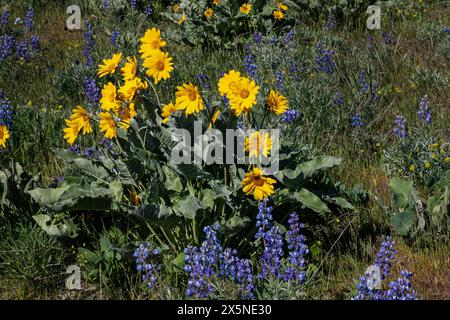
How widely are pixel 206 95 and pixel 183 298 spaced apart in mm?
2006

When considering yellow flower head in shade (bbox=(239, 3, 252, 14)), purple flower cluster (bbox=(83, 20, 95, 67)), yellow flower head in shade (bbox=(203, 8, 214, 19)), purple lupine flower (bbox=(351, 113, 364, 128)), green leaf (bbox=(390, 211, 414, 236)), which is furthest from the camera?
yellow flower head in shade (bbox=(203, 8, 214, 19))

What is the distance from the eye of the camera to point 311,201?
3.10 metres

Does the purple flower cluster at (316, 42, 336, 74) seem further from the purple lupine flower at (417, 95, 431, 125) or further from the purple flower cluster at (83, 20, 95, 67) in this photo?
the purple flower cluster at (83, 20, 95, 67)

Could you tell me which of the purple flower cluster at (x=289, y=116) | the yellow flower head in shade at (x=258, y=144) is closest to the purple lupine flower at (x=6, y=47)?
the purple flower cluster at (x=289, y=116)

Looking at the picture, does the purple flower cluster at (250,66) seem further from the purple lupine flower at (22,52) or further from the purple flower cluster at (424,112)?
the purple lupine flower at (22,52)

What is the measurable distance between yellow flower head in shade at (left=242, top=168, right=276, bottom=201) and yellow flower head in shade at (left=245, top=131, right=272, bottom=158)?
11 centimetres

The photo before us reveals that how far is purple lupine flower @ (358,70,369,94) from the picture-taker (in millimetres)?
4590

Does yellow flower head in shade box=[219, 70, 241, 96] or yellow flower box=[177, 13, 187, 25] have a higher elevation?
yellow flower box=[177, 13, 187, 25]

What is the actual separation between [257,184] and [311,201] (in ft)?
1.06

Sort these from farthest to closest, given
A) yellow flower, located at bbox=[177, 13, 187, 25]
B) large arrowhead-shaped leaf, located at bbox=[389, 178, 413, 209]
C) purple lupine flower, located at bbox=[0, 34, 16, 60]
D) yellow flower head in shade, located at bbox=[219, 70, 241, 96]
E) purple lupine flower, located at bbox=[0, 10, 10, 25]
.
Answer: purple lupine flower, located at bbox=[0, 10, 10, 25] → yellow flower, located at bbox=[177, 13, 187, 25] → purple lupine flower, located at bbox=[0, 34, 16, 60] → large arrowhead-shaped leaf, located at bbox=[389, 178, 413, 209] → yellow flower head in shade, located at bbox=[219, 70, 241, 96]

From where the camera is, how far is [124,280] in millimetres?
3143

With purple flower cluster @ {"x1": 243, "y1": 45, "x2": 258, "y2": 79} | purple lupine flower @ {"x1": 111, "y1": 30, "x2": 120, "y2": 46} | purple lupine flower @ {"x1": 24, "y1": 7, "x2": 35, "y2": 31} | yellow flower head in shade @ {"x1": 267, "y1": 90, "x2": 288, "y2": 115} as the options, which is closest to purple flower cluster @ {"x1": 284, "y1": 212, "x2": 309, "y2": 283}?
yellow flower head in shade @ {"x1": 267, "y1": 90, "x2": 288, "y2": 115}

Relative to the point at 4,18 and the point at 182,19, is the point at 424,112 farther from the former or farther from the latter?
the point at 4,18
